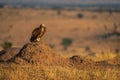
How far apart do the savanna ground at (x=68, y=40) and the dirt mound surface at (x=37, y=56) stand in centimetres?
49

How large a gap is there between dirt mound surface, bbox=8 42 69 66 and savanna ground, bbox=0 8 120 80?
49 cm

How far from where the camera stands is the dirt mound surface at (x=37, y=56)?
54.5ft

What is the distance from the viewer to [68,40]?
49375mm

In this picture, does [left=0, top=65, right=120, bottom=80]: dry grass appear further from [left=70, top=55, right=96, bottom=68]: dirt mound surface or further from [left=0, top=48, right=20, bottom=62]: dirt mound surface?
[left=0, top=48, right=20, bottom=62]: dirt mound surface

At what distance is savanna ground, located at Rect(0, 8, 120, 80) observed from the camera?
50.9ft

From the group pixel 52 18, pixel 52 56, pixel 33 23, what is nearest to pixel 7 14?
pixel 52 18

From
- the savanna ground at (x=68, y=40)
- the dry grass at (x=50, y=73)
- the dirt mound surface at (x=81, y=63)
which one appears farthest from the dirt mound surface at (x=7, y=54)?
the dry grass at (x=50, y=73)

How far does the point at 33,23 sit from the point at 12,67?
46886 millimetres

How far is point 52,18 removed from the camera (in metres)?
70.0

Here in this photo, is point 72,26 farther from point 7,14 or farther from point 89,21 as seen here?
point 7,14

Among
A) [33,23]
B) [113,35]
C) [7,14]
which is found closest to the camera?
[113,35]

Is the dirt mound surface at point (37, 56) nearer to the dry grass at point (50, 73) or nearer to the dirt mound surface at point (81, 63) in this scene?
the dirt mound surface at point (81, 63)

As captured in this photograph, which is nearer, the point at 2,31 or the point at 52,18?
the point at 2,31

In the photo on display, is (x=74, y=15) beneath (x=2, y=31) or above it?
above
